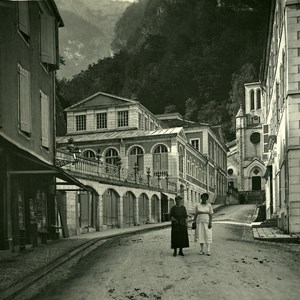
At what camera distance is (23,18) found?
15.7 m

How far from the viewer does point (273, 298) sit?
8133 mm

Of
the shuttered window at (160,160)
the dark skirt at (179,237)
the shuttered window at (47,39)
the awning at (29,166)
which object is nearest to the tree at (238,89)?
the shuttered window at (160,160)

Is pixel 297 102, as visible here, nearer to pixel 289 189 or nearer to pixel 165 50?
pixel 289 189

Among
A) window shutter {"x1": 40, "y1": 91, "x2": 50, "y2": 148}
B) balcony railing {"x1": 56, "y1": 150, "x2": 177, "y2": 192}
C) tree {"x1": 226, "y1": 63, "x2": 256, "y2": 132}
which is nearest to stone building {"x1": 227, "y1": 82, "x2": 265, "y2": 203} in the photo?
tree {"x1": 226, "y1": 63, "x2": 256, "y2": 132}

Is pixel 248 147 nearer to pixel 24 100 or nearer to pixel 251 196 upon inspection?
pixel 251 196

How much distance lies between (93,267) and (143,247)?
442 cm

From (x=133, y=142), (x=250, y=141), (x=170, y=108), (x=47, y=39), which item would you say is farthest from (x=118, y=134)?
(x=170, y=108)


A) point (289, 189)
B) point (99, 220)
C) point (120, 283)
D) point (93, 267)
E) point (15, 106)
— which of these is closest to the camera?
point (120, 283)

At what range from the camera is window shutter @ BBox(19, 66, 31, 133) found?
1525cm

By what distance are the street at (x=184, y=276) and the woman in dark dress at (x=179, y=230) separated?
1.00ft

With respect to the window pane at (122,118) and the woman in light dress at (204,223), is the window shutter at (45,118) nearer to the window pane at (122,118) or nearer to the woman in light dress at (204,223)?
the woman in light dress at (204,223)

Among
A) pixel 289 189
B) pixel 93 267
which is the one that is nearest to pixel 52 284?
pixel 93 267

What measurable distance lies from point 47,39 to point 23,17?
2833mm

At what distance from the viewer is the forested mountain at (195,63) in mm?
99562
